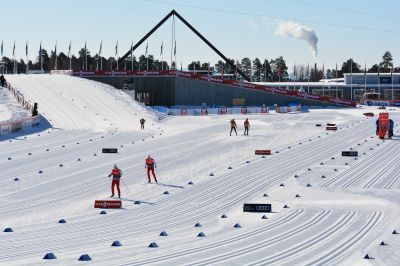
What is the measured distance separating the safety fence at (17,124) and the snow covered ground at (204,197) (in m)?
1.57

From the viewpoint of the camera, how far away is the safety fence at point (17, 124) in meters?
48.2

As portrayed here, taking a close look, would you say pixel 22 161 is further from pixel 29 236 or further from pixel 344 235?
pixel 344 235

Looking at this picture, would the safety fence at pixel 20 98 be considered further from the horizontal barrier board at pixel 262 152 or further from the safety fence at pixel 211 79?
the horizontal barrier board at pixel 262 152

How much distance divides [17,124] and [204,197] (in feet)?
→ 91.5

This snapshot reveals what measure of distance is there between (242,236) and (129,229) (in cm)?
299

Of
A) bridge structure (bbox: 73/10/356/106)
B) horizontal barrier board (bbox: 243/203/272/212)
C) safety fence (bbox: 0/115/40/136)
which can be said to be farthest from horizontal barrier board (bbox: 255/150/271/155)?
bridge structure (bbox: 73/10/356/106)

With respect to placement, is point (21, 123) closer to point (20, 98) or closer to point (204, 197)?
point (20, 98)

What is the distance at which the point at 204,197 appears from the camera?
25.4 metres

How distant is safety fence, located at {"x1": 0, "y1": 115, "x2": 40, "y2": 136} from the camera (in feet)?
158

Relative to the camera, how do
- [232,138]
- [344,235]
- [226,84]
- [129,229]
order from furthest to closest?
[226,84] < [232,138] < [129,229] < [344,235]

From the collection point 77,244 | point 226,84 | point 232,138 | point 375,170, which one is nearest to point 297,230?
point 77,244

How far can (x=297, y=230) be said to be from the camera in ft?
62.4

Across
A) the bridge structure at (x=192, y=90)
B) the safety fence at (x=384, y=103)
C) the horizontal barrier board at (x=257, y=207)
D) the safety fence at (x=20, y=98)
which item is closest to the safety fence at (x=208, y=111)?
the bridge structure at (x=192, y=90)

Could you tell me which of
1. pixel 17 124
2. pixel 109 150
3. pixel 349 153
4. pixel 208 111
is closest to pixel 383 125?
pixel 349 153
